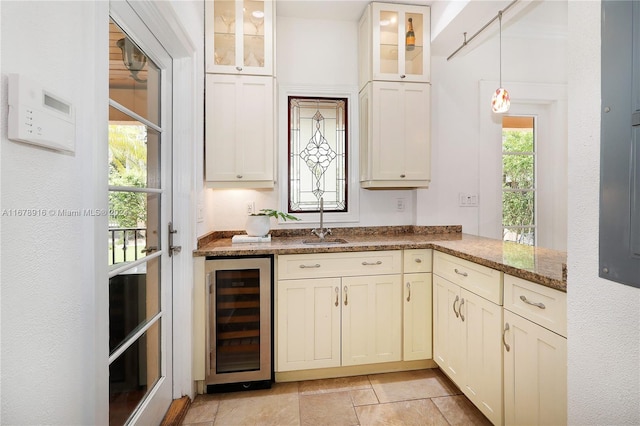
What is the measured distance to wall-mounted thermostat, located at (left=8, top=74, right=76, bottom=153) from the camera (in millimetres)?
665

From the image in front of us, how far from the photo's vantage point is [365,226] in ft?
9.41

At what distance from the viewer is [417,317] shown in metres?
2.26

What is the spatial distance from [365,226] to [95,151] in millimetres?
2202

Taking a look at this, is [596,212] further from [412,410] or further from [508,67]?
[508,67]

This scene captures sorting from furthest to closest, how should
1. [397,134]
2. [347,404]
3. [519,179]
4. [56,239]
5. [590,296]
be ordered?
1. [519,179]
2. [397,134]
3. [347,404]
4. [590,296]
5. [56,239]

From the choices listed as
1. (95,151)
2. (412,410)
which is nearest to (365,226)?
(412,410)

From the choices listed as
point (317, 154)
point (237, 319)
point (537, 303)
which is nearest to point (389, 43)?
point (317, 154)

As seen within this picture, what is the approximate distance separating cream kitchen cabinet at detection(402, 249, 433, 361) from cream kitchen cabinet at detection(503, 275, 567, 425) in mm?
740

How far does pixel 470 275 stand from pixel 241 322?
4.76 feet

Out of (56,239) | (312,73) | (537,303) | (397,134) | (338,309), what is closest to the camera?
(56,239)

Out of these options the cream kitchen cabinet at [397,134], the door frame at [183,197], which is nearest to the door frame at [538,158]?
the cream kitchen cabinet at [397,134]

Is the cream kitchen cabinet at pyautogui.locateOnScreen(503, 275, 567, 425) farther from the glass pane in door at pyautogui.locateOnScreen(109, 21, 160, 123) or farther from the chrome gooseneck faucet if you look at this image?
the glass pane in door at pyautogui.locateOnScreen(109, 21, 160, 123)

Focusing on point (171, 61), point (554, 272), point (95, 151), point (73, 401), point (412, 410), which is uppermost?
point (171, 61)

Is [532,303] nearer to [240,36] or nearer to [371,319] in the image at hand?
[371,319]
